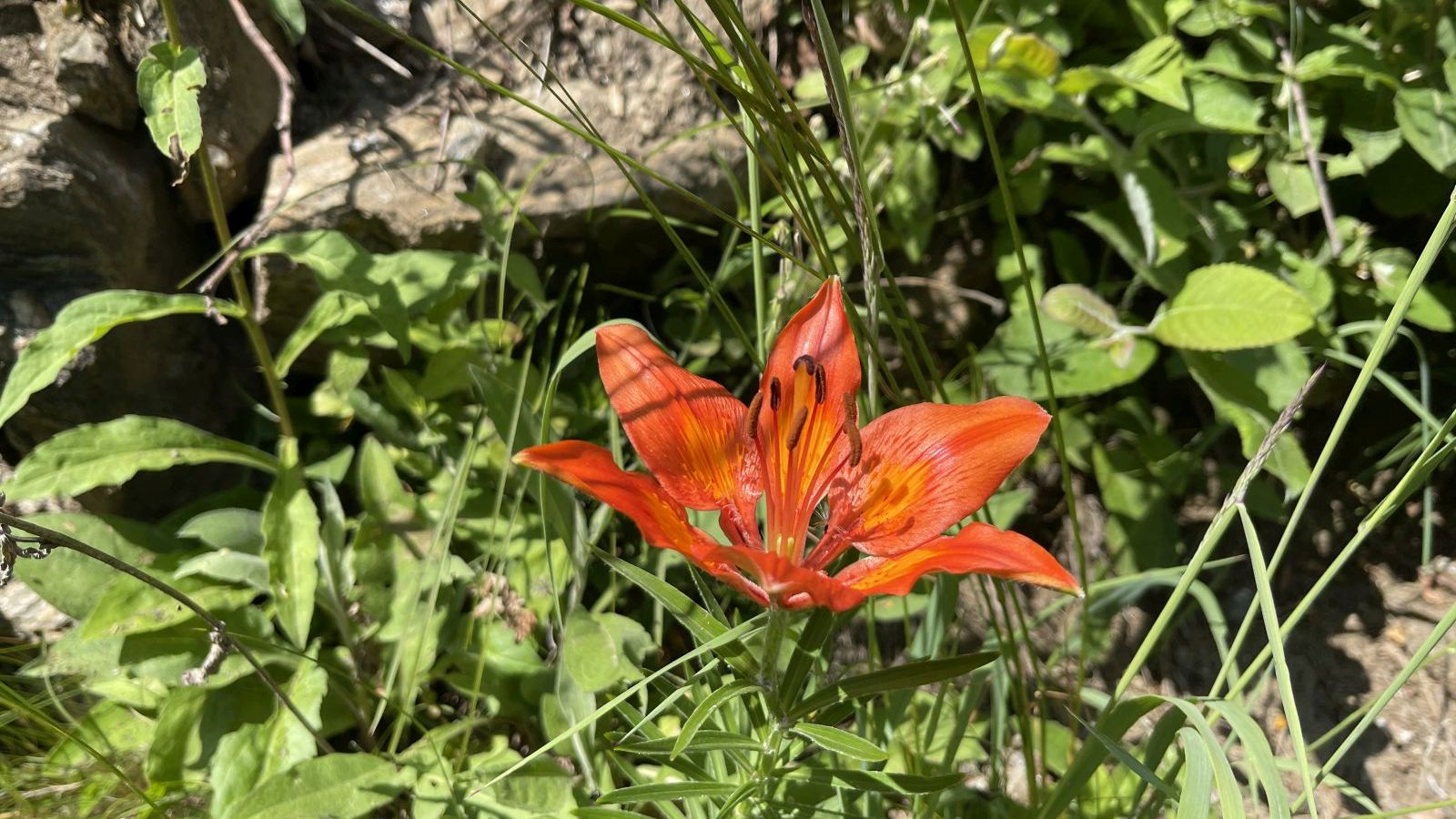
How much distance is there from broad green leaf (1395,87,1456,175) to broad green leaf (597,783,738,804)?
1.71 meters

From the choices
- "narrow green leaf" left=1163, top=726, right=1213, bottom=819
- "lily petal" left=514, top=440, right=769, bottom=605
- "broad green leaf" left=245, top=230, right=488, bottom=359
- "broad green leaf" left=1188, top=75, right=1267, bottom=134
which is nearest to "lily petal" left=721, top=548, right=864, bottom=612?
"lily petal" left=514, top=440, right=769, bottom=605

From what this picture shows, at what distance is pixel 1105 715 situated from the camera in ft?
3.72

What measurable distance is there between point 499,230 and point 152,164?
0.72 m

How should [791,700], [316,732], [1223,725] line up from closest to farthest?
[791,700] → [316,732] → [1223,725]

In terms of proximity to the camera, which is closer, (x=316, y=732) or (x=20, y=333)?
(x=316, y=732)

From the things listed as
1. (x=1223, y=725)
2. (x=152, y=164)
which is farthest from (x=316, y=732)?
(x=1223, y=725)

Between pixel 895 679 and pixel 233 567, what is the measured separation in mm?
A: 1103

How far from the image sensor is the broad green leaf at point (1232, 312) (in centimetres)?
168

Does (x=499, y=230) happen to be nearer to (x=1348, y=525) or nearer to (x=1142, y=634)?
(x=1142, y=634)

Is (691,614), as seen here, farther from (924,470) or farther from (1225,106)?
(1225,106)

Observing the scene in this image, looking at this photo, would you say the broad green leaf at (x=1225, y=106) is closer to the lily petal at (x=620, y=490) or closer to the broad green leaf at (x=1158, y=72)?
the broad green leaf at (x=1158, y=72)

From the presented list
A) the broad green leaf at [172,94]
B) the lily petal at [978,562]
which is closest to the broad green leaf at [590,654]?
the lily petal at [978,562]

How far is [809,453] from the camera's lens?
1.12m

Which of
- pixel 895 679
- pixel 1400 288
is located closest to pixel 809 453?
pixel 895 679
